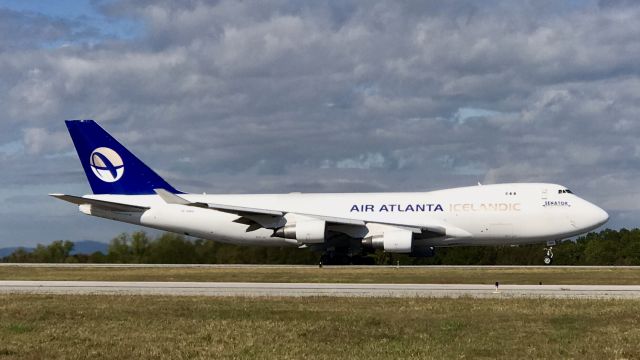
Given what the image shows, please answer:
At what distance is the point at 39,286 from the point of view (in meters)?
30.0

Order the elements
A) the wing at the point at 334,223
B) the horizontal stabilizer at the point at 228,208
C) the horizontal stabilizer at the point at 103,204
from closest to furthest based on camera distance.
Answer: the horizontal stabilizer at the point at 228,208 < the wing at the point at 334,223 < the horizontal stabilizer at the point at 103,204

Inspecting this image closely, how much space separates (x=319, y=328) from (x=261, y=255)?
37912 millimetres

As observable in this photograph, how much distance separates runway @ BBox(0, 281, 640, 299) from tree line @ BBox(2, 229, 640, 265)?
21740 millimetres

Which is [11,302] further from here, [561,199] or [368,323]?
[561,199]

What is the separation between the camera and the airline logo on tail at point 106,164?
50.2 m

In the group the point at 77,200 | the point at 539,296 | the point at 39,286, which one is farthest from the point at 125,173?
the point at 539,296

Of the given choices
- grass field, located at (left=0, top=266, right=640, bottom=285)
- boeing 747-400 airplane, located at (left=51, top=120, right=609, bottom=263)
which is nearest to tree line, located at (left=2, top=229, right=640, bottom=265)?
boeing 747-400 airplane, located at (left=51, top=120, right=609, bottom=263)

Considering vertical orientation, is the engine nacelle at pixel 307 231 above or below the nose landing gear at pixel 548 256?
above

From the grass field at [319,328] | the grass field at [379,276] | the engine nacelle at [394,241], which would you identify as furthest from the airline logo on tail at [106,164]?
the grass field at [319,328]

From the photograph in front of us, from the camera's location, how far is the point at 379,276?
35.0 meters

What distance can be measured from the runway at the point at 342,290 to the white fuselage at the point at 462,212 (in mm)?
15957

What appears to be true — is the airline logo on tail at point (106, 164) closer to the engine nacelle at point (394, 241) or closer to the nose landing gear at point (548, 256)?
the engine nacelle at point (394, 241)

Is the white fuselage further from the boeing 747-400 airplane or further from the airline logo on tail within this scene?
the airline logo on tail

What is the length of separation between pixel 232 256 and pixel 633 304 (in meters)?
35.4
